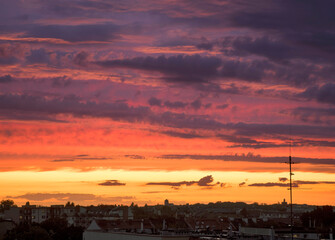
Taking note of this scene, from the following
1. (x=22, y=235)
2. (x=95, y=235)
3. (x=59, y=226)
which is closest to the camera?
(x=95, y=235)

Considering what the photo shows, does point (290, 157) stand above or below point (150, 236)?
above

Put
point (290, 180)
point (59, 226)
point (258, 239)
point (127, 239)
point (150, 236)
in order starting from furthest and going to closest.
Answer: point (59, 226) → point (127, 239) → point (150, 236) → point (258, 239) → point (290, 180)

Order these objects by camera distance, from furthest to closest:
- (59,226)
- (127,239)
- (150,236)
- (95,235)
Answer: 1. (59,226)
2. (95,235)
3. (127,239)
4. (150,236)

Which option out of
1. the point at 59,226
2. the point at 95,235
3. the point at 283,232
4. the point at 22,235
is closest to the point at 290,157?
the point at 283,232

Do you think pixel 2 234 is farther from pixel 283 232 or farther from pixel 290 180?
pixel 290 180

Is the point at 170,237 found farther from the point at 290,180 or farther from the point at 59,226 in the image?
the point at 59,226

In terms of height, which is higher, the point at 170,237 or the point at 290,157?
the point at 290,157

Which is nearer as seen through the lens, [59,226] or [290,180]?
[290,180]

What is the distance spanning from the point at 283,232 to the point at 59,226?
260ft

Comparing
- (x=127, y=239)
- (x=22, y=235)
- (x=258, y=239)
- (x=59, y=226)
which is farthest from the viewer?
(x=59, y=226)

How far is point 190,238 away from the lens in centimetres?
9725

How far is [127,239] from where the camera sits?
362ft

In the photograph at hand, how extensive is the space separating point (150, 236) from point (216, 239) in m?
11.5

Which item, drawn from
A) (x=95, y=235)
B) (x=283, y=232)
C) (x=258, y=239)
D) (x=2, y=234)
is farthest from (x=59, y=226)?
(x=258, y=239)
